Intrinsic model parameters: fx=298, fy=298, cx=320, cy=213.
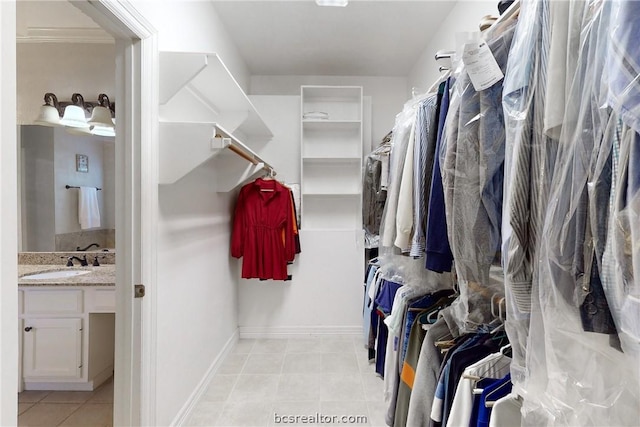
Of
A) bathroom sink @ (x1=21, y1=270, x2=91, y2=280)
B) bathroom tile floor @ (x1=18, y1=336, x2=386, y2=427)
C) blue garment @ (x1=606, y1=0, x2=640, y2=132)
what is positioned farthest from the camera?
bathroom sink @ (x1=21, y1=270, x2=91, y2=280)

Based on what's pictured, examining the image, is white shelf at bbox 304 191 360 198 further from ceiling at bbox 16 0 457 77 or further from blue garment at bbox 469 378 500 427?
blue garment at bbox 469 378 500 427

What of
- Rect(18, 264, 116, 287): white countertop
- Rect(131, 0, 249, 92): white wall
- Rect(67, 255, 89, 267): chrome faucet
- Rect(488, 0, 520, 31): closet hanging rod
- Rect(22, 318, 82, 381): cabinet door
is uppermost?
Rect(131, 0, 249, 92): white wall

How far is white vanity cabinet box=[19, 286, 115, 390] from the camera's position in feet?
6.56

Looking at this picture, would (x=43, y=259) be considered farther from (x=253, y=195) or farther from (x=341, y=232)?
(x=341, y=232)

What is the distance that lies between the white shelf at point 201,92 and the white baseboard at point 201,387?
5.42 feet

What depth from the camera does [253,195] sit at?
276 cm

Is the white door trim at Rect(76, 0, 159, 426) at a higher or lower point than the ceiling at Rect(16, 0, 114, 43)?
lower

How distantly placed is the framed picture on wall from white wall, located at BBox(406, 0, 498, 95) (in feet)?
9.36

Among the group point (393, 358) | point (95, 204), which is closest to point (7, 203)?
point (393, 358)

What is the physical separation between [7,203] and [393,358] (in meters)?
1.67

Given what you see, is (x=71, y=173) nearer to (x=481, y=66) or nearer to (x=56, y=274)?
(x=56, y=274)

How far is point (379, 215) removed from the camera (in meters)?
2.47

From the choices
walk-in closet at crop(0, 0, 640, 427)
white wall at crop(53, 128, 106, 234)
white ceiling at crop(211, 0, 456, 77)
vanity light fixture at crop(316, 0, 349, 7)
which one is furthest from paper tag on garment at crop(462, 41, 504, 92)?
white wall at crop(53, 128, 106, 234)

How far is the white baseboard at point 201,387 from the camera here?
1721 millimetres
